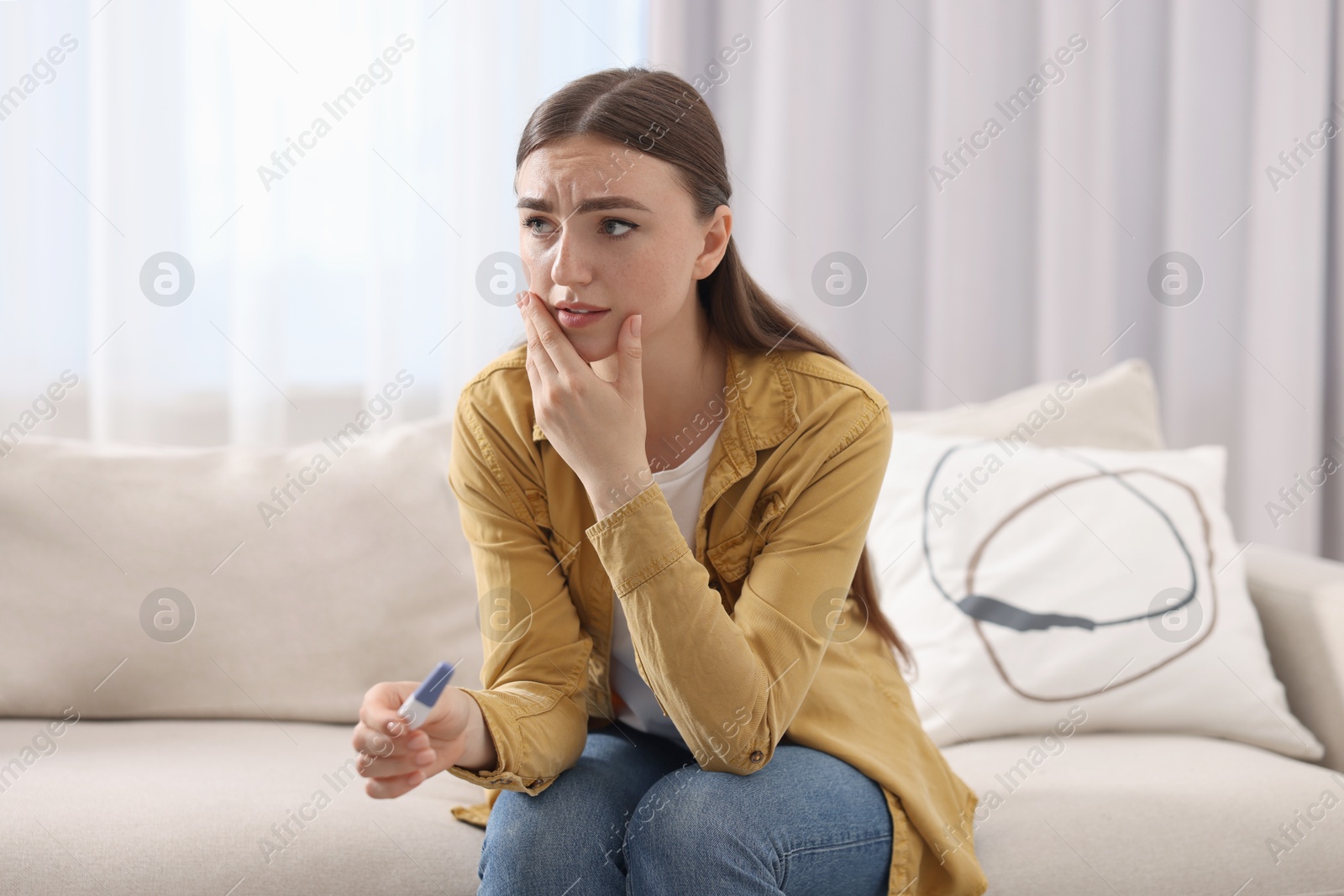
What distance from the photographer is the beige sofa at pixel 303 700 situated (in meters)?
1.10

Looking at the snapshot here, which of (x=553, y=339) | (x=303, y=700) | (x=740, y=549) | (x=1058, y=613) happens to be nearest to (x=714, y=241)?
(x=553, y=339)

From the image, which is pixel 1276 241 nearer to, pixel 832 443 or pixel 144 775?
pixel 832 443

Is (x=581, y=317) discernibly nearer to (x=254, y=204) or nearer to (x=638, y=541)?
(x=638, y=541)

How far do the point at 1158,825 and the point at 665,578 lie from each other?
695 millimetres

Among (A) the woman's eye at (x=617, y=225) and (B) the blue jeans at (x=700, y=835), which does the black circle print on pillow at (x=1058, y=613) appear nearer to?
(B) the blue jeans at (x=700, y=835)

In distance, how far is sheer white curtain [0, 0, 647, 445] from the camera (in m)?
1.85

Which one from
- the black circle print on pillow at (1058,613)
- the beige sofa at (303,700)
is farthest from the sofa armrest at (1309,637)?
the black circle print on pillow at (1058,613)

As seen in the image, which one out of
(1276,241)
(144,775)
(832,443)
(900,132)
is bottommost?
(144,775)

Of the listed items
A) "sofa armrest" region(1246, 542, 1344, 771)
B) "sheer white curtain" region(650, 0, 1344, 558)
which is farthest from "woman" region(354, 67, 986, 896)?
"sheer white curtain" region(650, 0, 1344, 558)

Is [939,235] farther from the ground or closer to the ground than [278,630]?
farther from the ground

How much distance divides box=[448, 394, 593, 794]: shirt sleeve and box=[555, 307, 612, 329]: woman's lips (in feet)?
0.59

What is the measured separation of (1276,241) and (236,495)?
213 centimetres

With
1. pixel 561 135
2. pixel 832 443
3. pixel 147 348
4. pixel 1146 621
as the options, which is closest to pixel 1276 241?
pixel 1146 621

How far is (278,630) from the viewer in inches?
57.3
